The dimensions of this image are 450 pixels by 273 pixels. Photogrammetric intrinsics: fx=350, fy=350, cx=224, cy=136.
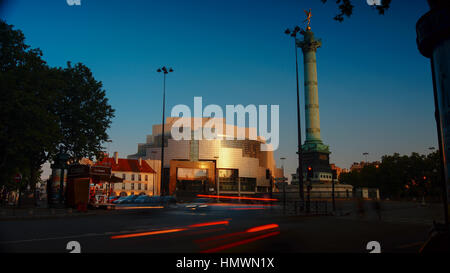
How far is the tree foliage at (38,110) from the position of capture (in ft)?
82.5

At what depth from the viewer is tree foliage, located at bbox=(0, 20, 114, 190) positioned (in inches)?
990

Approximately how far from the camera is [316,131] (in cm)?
7506

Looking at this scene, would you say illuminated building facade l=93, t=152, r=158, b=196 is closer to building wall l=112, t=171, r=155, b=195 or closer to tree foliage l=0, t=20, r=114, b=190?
building wall l=112, t=171, r=155, b=195

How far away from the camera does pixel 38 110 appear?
2531 cm

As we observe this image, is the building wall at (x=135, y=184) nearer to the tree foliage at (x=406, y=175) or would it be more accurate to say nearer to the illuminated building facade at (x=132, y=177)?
the illuminated building facade at (x=132, y=177)

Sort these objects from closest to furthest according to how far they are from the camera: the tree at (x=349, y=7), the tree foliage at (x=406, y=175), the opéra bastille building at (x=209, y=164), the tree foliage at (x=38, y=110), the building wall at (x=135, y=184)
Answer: the tree at (x=349, y=7) < the tree foliage at (x=38, y=110) < the tree foliage at (x=406, y=175) < the building wall at (x=135, y=184) < the opéra bastille building at (x=209, y=164)

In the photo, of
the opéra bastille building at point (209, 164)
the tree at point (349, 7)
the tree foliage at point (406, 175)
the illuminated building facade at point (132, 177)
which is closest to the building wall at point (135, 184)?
the illuminated building facade at point (132, 177)

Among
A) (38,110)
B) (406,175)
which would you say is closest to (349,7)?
(38,110)

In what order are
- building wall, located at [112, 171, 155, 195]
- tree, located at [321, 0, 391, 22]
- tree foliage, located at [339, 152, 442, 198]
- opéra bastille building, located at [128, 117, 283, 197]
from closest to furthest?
1. tree, located at [321, 0, 391, 22]
2. tree foliage, located at [339, 152, 442, 198]
3. building wall, located at [112, 171, 155, 195]
4. opéra bastille building, located at [128, 117, 283, 197]

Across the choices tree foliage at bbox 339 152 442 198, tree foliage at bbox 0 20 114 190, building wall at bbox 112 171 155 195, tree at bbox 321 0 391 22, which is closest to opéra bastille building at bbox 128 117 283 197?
building wall at bbox 112 171 155 195

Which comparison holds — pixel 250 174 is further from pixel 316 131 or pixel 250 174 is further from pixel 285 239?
pixel 285 239

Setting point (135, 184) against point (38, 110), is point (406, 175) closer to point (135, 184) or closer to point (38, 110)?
point (135, 184)

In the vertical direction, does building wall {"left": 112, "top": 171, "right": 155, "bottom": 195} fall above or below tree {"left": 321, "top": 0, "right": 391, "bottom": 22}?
below
